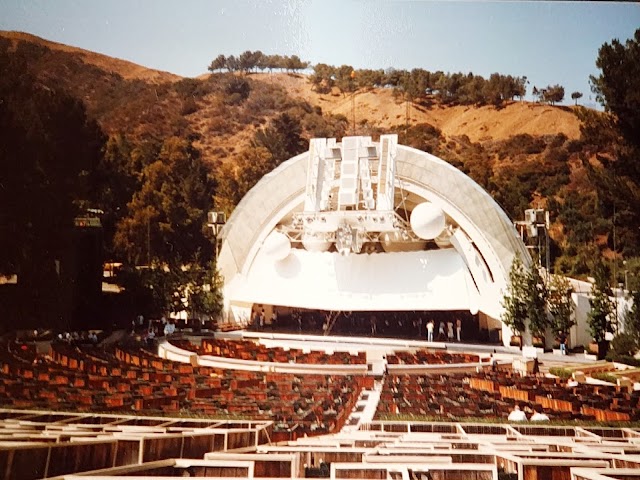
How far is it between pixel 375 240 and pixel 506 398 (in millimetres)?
4254

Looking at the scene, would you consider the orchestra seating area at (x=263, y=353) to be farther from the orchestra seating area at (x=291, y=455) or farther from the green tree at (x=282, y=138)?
the green tree at (x=282, y=138)

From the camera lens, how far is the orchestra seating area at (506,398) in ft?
19.6

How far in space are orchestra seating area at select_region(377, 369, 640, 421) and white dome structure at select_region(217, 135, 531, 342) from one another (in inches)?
112

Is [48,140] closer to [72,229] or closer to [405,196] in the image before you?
[72,229]

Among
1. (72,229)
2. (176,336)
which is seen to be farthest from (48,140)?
(176,336)

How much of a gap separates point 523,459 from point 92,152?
4766mm

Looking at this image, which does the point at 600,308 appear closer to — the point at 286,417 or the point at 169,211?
the point at 286,417

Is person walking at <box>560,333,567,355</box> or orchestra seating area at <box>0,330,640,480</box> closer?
orchestra seating area at <box>0,330,640,480</box>

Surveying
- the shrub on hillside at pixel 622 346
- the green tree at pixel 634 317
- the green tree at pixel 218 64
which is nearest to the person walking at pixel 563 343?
the shrub on hillside at pixel 622 346

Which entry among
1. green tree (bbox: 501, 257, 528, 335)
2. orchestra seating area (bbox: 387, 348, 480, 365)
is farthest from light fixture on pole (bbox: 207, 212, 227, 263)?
green tree (bbox: 501, 257, 528, 335)

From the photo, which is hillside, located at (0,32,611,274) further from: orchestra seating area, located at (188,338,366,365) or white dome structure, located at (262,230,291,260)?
orchestra seating area, located at (188,338,366,365)

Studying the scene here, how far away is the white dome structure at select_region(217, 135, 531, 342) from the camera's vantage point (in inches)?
380

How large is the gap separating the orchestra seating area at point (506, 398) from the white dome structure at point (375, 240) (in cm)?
285

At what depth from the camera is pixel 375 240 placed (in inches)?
400
